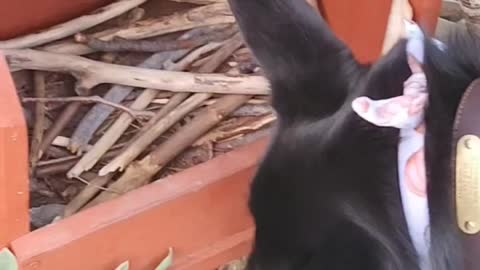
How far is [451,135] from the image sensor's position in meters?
0.92

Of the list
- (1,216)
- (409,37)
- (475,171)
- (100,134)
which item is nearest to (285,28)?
(409,37)

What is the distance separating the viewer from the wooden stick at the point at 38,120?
1.49m

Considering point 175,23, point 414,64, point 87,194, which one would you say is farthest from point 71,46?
point 414,64

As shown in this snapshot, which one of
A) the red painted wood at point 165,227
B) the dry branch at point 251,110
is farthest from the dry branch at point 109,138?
the red painted wood at point 165,227

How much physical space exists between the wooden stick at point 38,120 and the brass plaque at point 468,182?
72cm

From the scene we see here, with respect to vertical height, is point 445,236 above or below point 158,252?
above

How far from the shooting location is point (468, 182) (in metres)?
0.91

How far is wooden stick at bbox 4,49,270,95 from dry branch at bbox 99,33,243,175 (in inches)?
0.8

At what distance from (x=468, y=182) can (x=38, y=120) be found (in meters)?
0.77

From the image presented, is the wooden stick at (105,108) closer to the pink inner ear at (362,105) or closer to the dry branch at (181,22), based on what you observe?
the dry branch at (181,22)

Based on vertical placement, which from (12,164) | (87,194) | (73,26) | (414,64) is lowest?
(87,194)

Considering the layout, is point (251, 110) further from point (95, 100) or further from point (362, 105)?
point (362, 105)

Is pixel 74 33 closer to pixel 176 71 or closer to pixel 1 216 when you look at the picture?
pixel 176 71

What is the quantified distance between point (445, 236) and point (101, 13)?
86 cm
